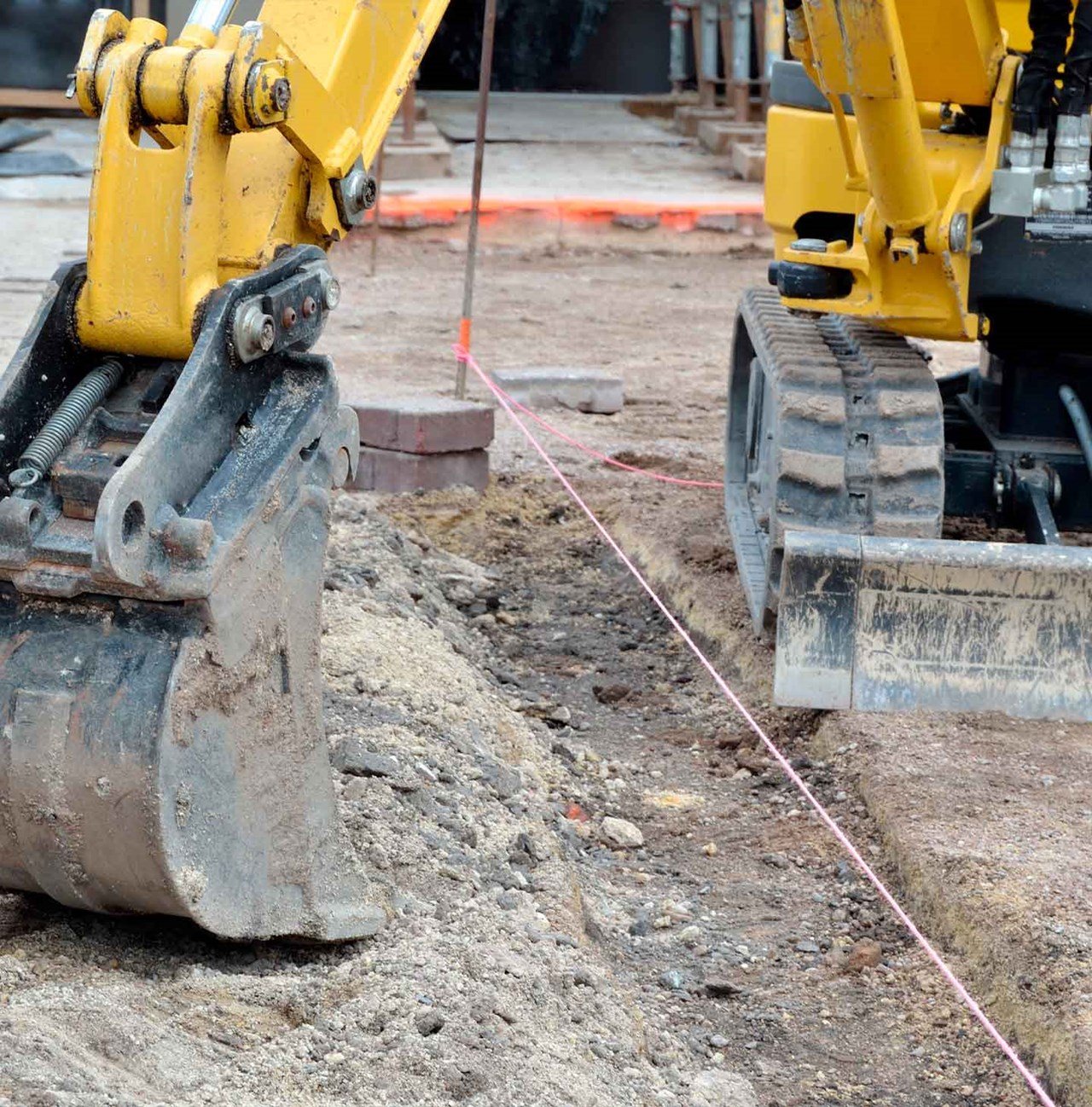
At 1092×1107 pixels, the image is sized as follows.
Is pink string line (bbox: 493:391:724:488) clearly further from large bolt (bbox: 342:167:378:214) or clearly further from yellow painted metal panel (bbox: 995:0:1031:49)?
large bolt (bbox: 342:167:378:214)

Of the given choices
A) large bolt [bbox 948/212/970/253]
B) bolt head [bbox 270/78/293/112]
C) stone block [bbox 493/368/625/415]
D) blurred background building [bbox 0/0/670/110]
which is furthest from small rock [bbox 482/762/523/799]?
blurred background building [bbox 0/0/670/110]

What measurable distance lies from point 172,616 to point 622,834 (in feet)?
7.26

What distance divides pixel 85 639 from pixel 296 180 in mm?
1017

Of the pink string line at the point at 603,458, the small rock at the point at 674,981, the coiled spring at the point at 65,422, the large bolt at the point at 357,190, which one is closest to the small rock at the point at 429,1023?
the small rock at the point at 674,981

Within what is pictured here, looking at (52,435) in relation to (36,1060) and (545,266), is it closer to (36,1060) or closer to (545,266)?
(36,1060)

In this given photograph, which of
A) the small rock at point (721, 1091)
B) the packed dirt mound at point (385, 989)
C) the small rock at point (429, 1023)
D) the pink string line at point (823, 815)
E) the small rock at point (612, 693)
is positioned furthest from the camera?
the small rock at point (612, 693)

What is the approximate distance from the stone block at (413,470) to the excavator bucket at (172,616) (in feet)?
14.5

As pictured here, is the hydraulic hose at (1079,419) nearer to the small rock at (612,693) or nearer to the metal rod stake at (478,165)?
the small rock at (612,693)

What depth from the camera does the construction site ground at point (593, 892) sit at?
3.19 m

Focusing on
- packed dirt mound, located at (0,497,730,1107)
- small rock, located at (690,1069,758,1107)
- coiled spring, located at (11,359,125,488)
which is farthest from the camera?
small rock, located at (690,1069,758,1107)

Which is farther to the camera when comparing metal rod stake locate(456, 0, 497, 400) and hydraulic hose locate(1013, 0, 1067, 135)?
metal rod stake locate(456, 0, 497, 400)

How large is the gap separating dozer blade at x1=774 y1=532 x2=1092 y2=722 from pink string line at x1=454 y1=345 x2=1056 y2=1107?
34cm

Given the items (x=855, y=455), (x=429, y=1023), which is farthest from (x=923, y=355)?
(x=429, y=1023)

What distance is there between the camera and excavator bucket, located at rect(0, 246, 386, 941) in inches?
119
